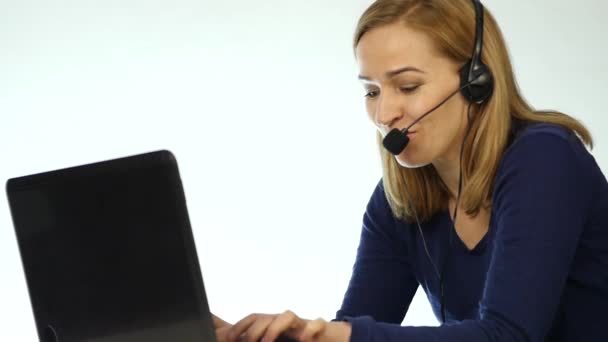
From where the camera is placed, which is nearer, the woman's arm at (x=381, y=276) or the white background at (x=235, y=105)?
the woman's arm at (x=381, y=276)

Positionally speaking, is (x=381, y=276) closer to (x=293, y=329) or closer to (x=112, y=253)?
(x=293, y=329)

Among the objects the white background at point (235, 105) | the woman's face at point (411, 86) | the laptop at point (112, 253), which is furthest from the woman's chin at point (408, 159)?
the white background at point (235, 105)

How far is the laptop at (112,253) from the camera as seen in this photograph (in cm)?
87

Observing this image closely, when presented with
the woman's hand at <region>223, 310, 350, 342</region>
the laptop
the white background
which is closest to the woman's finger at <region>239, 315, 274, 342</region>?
the woman's hand at <region>223, 310, 350, 342</region>

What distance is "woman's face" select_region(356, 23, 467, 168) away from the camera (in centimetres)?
126

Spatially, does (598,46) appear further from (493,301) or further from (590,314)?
(493,301)

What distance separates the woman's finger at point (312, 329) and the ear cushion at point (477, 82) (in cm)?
44

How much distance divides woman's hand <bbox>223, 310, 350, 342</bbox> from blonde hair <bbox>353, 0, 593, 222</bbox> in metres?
0.37


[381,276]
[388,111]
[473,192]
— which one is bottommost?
[381,276]

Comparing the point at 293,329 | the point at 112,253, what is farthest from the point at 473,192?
the point at 112,253

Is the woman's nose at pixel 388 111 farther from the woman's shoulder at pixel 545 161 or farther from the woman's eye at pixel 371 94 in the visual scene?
the woman's shoulder at pixel 545 161

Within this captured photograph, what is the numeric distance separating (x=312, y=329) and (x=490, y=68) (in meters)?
0.50

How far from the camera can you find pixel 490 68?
1.31 meters

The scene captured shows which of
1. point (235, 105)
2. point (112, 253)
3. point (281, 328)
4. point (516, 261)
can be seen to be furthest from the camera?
point (235, 105)
